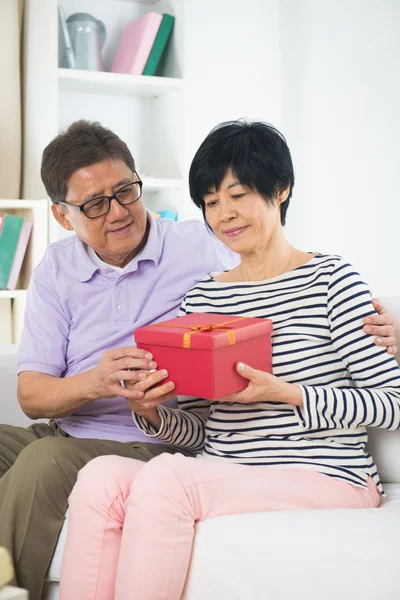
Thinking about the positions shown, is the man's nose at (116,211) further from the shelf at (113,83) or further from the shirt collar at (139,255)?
the shelf at (113,83)

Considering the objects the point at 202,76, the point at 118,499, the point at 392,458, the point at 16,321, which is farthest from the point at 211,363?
the point at 202,76

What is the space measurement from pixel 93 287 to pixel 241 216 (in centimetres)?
48

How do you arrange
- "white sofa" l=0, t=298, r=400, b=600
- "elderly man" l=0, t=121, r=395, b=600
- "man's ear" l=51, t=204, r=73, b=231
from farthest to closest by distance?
"man's ear" l=51, t=204, r=73, b=231 → "elderly man" l=0, t=121, r=395, b=600 → "white sofa" l=0, t=298, r=400, b=600

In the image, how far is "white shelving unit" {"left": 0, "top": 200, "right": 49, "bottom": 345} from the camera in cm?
290

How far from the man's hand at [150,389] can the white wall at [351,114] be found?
2412 millimetres

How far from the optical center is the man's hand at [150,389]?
146 centimetres

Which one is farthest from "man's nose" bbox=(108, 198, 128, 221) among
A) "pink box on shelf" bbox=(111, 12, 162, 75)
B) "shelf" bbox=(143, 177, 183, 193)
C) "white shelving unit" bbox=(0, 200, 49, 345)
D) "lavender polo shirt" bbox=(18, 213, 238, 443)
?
"pink box on shelf" bbox=(111, 12, 162, 75)

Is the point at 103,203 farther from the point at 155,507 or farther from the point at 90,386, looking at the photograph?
the point at 155,507

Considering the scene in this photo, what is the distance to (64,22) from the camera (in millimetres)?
3076

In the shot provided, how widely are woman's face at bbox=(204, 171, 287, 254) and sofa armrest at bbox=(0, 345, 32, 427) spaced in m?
0.79

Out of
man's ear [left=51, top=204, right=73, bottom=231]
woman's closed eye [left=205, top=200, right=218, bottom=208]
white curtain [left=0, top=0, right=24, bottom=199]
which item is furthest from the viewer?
white curtain [left=0, top=0, right=24, bottom=199]

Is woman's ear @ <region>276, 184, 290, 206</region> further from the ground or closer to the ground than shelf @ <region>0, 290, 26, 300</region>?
further from the ground

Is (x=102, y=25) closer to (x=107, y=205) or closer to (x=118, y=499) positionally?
(x=107, y=205)

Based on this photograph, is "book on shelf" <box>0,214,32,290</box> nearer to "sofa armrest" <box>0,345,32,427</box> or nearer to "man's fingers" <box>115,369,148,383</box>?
"sofa armrest" <box>0,345,32,427</box>
